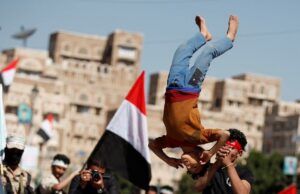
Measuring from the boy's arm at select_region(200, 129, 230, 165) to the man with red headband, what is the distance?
10cm

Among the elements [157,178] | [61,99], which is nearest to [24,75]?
[61,99]

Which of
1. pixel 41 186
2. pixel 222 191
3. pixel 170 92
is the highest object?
pixel 170 92

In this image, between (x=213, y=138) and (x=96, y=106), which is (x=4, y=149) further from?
(x=96, y=106)

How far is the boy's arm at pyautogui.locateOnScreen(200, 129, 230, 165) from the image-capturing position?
35.2 ft

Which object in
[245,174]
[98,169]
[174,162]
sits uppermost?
[174,162]

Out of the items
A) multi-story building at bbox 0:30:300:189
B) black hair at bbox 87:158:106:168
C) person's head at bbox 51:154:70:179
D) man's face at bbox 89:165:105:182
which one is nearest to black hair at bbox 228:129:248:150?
man's face at bbox 89:165:105:182

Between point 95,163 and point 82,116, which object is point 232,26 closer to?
point 95,163

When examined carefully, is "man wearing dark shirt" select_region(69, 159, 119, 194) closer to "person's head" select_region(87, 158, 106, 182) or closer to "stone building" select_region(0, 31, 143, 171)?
"person's head" select_region(87, 158, 106, 182)

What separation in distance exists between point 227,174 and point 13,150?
8.80ft

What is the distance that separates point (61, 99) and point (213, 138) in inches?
6660

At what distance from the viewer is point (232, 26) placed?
11039 mm

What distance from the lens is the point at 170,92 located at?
1061cm

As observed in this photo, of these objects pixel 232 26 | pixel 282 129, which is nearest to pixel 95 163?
pixel 232 26

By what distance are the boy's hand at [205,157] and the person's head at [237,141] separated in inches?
12.2
